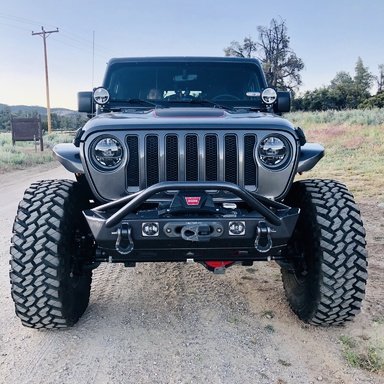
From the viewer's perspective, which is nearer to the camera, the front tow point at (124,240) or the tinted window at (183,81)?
the front tow point at (124,240)

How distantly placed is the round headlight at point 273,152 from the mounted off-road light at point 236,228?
0.50m

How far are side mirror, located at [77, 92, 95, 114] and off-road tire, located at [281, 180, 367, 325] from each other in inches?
87.0

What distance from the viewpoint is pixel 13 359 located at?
276 centimetres

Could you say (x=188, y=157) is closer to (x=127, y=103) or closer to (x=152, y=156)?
(x=152, y=156)

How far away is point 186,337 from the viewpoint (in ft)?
9.90

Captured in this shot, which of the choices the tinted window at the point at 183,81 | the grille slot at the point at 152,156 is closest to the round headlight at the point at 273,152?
the grille slot at the point at 152,156

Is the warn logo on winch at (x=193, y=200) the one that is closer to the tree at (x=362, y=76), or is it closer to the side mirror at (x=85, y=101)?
the side mirror at (x=85, y=101)

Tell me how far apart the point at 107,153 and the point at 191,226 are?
2.44ft

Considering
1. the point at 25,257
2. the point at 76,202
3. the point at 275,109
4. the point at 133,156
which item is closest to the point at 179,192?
the point at 133,156

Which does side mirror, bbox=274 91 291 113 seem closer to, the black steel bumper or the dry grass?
the black steel bumper

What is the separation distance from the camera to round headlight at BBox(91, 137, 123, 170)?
2854 millimetres

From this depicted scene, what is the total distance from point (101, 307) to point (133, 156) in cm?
133

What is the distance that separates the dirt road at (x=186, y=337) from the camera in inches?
102

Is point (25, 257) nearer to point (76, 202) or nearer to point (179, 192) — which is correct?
point (76, 202)
